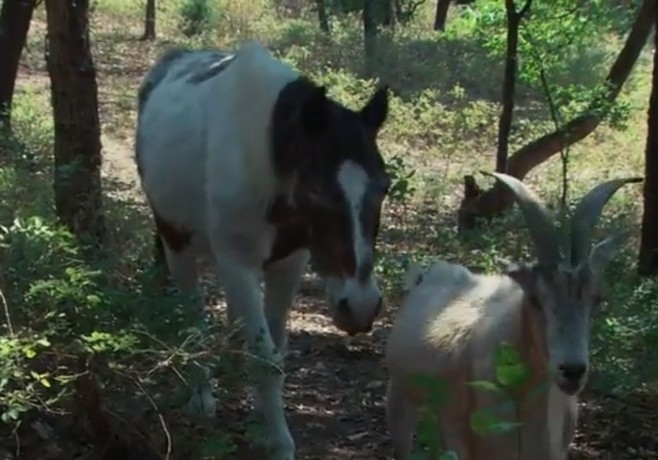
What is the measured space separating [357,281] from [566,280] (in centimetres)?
103

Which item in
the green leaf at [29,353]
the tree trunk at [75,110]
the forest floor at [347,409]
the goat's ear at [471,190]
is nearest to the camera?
the green leaf at [29,353]

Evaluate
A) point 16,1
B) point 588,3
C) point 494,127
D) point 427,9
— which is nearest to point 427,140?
point 494,127

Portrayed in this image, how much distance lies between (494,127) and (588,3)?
3393mm

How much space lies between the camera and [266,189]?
6828 mm

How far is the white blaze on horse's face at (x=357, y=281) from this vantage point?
594 centimetres

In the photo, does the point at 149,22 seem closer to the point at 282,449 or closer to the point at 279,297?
the point at 279,297

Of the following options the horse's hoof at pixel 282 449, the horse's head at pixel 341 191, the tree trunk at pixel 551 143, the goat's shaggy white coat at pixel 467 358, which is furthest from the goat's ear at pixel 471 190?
the horse's hoof at pixel 282 449

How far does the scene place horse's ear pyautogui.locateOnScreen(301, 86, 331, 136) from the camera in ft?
20.9

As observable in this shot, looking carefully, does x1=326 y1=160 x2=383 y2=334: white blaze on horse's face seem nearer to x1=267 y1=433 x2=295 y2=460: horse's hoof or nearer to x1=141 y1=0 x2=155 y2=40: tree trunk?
x1=267 y1=433 x2=295 y2=460: horse's hoof

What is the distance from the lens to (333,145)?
6.32m

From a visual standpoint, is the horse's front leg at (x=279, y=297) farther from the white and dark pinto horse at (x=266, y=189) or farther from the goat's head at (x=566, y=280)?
the goat's head at (x=566, y=280)

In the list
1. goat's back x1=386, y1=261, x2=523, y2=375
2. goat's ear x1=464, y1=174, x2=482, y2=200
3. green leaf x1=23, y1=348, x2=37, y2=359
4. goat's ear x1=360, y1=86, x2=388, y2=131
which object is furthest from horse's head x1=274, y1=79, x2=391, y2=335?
goat's ear x1=464, y1=174, x2=482, y2=200

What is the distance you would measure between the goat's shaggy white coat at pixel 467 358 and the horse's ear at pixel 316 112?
41.6 inches

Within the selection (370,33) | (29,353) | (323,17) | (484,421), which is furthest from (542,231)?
(323,17)
